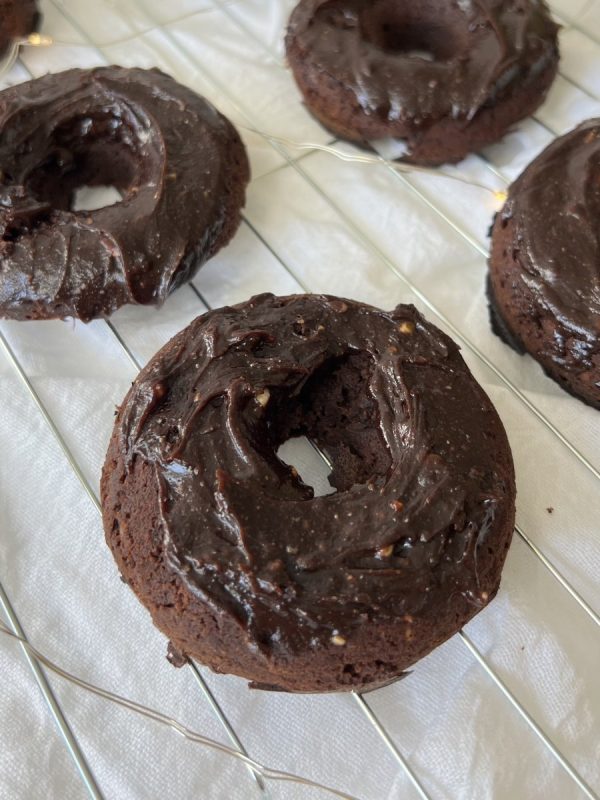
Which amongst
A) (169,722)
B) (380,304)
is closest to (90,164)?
(380,304)

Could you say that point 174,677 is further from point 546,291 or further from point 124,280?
point 546,291

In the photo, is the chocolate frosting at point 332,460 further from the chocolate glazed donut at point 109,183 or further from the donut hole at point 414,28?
the donut hole at point 414,28

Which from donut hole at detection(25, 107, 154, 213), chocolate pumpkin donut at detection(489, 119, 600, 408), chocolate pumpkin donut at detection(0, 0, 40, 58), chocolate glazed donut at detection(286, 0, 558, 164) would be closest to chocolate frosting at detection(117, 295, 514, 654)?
chocolate pumpkin donut at detection(489, 119, 600, 408)

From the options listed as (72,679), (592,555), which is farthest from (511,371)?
(72,679)

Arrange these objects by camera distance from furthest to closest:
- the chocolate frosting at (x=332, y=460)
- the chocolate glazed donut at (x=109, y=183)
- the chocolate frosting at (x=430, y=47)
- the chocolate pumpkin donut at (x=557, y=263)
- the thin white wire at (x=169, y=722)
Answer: the chocolate frosting at (x=430, y=47)
the chocolate glazed donut at (x=109, y=183)
the chocolate pumpkin donut at (x=557, y=263)
the thin white wire at (x=169, y=722)
the chocolate frosting at (x=332, y=460)

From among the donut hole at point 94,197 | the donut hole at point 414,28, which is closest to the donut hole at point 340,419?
the donut hole at point 94,197

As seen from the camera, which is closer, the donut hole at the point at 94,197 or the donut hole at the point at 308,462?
the donut hole at the point at 308,462

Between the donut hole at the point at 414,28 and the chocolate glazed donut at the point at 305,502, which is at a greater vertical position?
the donut hole at the point at 414,28

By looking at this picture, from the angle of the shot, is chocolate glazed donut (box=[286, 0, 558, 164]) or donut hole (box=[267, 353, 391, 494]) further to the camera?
chocolate glazed donut (box=[286, 0, 558, 164])

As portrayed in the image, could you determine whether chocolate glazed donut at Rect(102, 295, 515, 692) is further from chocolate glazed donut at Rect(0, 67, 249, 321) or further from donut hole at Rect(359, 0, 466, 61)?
donut hole at Rect(359, 0, 466, 61)
